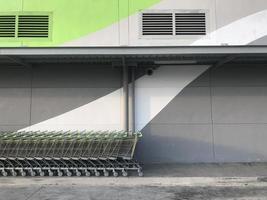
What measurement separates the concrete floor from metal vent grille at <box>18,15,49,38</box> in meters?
4.35

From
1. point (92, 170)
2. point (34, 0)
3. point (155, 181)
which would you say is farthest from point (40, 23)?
point (155, 181)

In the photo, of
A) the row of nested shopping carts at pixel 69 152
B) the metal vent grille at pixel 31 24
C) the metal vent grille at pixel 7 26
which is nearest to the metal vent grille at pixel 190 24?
the row of nested shopping carts at pixel 69 152

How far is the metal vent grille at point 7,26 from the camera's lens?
10.7 m

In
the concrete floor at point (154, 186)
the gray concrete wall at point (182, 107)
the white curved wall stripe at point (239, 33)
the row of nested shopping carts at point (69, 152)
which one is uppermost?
the white curved wall stripe at point (239, 33)

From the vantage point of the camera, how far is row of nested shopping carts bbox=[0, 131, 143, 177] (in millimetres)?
9523

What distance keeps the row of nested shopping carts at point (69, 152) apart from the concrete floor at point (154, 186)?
320 mm

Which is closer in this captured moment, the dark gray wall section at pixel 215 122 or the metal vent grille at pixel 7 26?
the metal vent grille at pixel 7 26

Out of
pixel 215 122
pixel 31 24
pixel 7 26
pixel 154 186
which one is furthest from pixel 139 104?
pixel 7 26

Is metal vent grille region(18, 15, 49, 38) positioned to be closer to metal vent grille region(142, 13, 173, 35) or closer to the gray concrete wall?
the gray concrete wall

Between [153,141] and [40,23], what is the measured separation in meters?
5.19

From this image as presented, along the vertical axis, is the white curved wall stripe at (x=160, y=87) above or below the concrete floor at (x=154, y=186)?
above

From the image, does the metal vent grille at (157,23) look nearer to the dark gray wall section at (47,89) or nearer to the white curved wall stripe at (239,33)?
the white curved wall stripe at (239,33)

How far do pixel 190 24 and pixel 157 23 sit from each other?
1012 millimetres

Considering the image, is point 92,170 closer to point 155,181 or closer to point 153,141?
point 155,181
